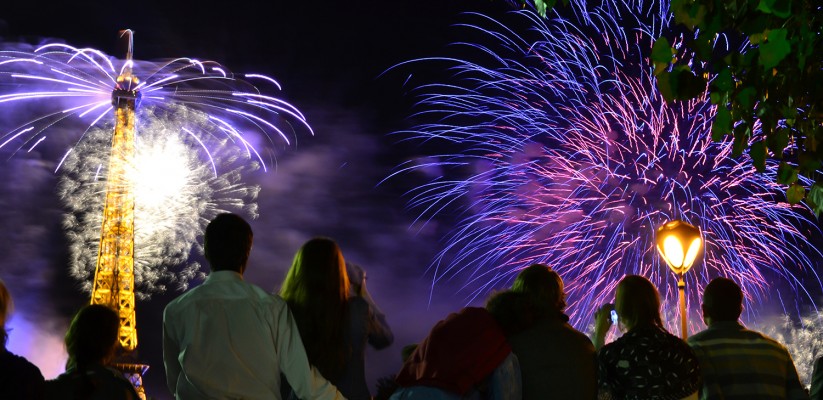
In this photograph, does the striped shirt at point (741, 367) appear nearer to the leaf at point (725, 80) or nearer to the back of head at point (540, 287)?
the back of head at point (540, 287)

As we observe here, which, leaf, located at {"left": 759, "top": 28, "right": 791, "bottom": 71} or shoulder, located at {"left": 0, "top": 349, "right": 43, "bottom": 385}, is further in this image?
shoulder, located at {"left": 0, "top": 349, "right": 43, "bottom": 385}

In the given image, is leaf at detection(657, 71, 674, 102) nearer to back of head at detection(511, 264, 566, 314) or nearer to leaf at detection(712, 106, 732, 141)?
leaf at detection(712, 106, 732, 141)

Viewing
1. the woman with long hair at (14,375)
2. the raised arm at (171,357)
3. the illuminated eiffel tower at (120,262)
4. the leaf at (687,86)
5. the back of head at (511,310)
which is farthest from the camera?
the illuminated eiffel tower at (120,262)

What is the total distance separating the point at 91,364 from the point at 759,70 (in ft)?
14.0

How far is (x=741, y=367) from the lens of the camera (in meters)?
7.34

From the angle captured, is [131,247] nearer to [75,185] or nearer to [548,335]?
[75,185]

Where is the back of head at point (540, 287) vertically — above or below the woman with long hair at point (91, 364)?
above

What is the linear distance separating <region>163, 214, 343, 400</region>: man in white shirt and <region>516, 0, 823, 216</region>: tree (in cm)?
226

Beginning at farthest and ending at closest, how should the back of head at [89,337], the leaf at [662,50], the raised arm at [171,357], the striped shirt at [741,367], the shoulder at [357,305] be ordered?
1. the striped shirt at [741,367]
2. the back of head at [89,337]
3. the shoulder at [357,305]
4. the raised arm at [171,357]
5. the leaf at [662,50]

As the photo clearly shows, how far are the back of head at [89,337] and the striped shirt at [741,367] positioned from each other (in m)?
4.15

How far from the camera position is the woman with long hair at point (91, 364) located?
6.23 metres

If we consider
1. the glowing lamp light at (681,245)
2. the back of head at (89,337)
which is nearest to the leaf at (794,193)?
the back of head at (89,337)

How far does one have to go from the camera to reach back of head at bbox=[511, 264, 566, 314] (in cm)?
703

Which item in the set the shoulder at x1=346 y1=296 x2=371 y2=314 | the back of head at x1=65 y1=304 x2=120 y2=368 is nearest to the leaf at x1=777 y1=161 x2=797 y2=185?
the shoulder at x1=346 y1=296 x2=371 y2=314
